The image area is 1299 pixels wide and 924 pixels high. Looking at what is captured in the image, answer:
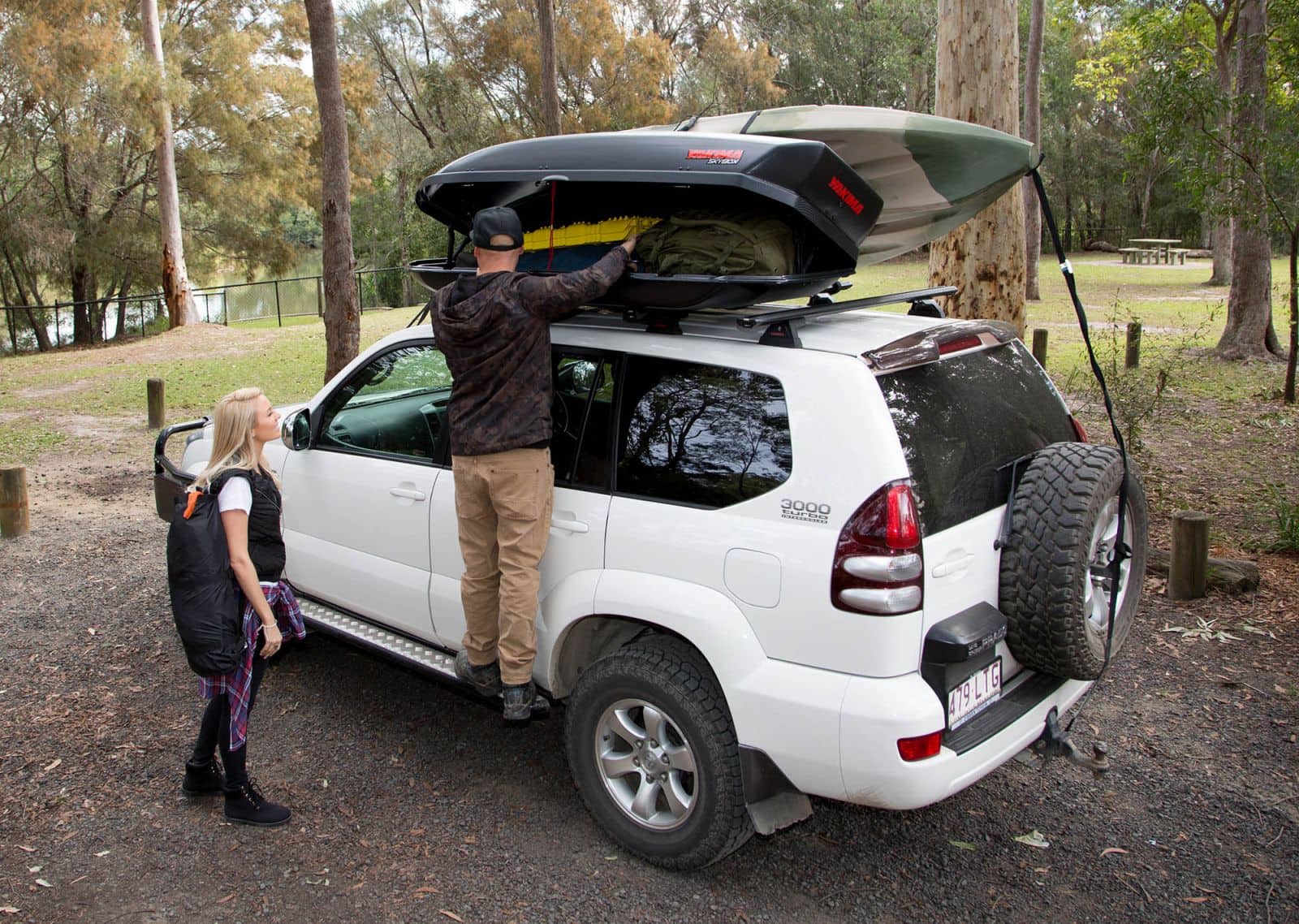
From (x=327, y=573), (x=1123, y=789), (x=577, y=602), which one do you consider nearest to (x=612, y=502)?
(x=577, y=602)

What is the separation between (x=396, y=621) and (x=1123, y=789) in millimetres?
2989

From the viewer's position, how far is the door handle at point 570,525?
371 cm

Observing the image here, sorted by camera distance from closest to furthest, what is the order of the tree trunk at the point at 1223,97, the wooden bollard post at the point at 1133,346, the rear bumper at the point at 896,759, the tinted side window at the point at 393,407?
the rear bumper at the point at 896,759, the tinted side window at the point at 393,407, the tree trunk at the point at 1223,97, the wooden bollard post at the point at 1133,346

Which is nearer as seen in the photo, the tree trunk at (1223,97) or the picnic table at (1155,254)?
the tree trunk at (1223,97)

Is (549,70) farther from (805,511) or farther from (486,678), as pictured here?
(805,511)

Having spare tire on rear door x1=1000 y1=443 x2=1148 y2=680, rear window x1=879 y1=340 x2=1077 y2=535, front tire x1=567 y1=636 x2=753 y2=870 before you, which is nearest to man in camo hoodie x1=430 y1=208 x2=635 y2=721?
front tire x1=567 y1=636 x2=753 y2=870

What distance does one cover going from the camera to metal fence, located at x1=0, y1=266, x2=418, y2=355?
2917cm

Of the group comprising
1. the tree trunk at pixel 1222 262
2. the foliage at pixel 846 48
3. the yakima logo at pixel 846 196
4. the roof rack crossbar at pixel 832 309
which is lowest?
the roof rack crossbar at pixel 832 309

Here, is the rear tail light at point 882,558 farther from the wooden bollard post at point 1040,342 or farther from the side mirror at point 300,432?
the wooden bollard post at point 1040,342

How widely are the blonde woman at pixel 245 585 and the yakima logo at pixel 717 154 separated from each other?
68.5 inches

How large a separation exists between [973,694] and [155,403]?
1115 centimetres

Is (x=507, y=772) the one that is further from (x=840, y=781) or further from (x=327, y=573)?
(x=840, y=781)

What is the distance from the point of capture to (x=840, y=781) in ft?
10.1

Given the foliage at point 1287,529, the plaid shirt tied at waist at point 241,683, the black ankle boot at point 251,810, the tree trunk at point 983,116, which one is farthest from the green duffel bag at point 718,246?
the foliage at point 1287,529
